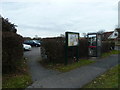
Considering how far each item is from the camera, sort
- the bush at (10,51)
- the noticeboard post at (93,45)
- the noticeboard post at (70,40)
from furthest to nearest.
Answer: the noticeboard post at (93,45) < the noticeboard post at (70,40) < the bush at (10,51)

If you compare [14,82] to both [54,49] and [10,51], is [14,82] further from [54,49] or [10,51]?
[54,49]

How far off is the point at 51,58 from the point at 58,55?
50 centimetres

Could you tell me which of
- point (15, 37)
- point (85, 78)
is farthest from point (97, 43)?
point (15, 37)

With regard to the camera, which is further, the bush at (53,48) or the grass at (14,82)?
the bush at (53,48)

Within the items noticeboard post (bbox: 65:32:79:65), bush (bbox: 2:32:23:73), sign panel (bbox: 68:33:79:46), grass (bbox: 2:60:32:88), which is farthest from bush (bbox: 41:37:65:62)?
grass (bbox: 2:60:32:88)

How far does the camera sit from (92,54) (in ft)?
47.3

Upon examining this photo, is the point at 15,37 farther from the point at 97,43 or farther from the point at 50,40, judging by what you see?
the point at 97,43

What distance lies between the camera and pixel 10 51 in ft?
22.1

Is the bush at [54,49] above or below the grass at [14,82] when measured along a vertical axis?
above

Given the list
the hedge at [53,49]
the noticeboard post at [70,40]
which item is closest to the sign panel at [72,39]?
the noticeboard post at [70,40]

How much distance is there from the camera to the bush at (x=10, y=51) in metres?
6.50

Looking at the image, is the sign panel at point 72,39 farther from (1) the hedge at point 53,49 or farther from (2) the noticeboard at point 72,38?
(1) the hedge at point 53,49

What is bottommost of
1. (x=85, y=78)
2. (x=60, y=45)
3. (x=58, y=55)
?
(x=85, y=78)

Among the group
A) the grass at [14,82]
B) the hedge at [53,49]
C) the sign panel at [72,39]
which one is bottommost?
the grass at [14,82]
